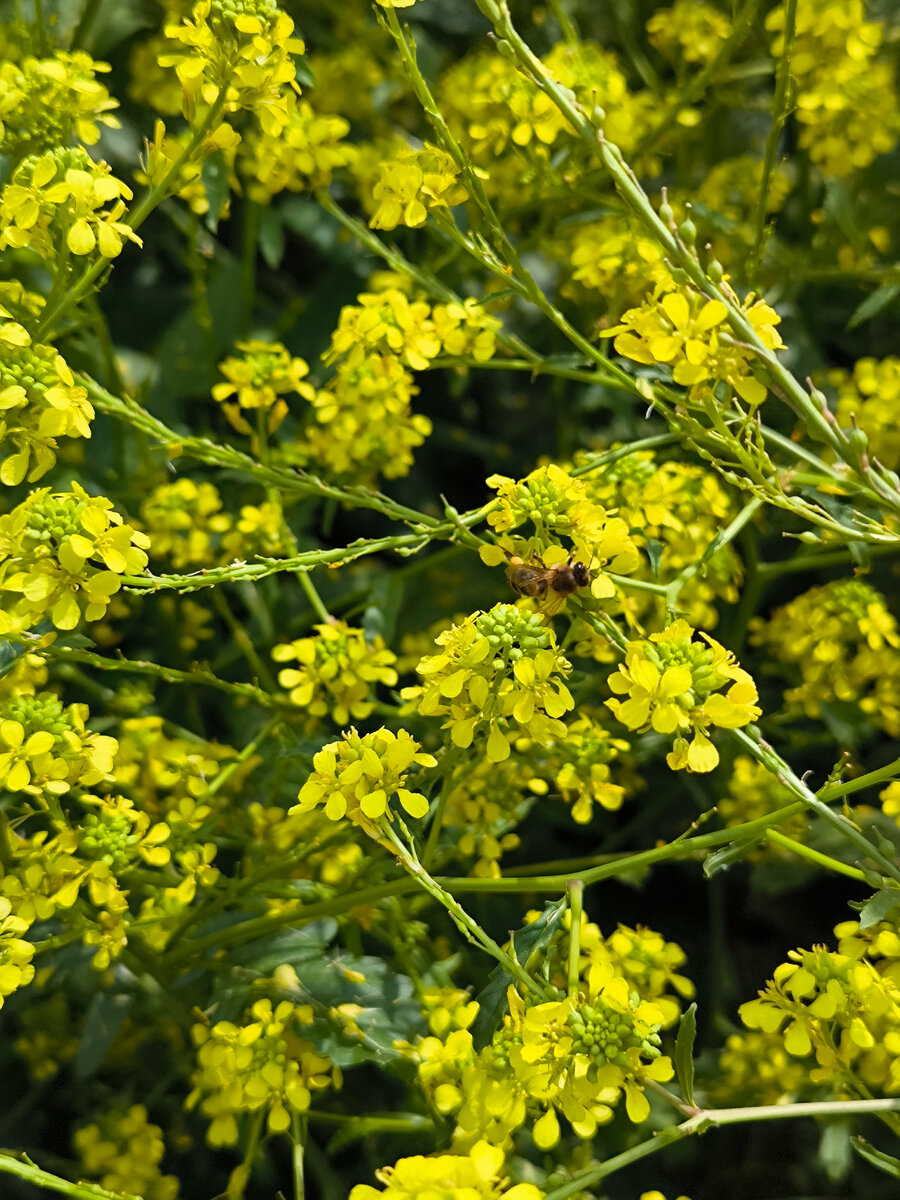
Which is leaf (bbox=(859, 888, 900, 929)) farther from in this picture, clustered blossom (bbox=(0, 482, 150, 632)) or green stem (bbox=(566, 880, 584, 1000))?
clustered blossom (bbox=(0, 482, 150, 632))

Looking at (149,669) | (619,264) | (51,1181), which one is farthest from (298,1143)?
(619,264)

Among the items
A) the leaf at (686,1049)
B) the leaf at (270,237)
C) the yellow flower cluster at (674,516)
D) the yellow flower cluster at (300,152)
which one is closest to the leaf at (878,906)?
the leaf at (686,1049)

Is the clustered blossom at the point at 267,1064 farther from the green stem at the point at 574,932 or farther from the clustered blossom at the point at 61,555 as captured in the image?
the clustered blossom at the point at 61,555

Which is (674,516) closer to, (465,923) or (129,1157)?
(465,923)

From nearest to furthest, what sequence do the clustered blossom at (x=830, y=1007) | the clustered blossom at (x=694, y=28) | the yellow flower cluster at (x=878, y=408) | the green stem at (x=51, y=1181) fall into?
the green stem at (x=51, y=1181), the clustered blossom at (x=830, y=1007), the yellow flower cluster at (x=878, y=408), the clustered blossom at (x=694, y=28)

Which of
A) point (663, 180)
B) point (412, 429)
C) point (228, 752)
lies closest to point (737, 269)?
point (663, 180)

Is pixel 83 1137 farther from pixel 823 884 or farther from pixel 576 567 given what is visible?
pixel 823 884
